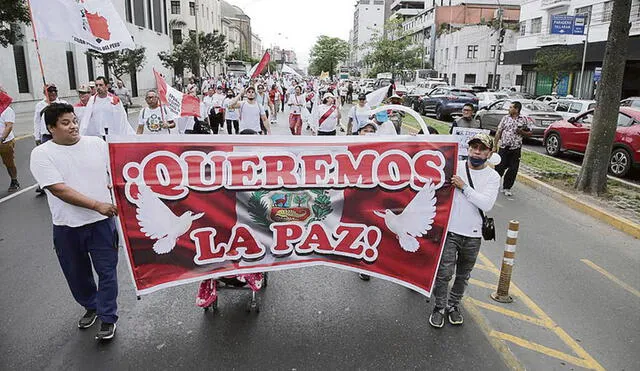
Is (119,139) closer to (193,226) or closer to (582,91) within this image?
(193,226)

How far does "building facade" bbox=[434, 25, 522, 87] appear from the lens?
5028 centimetres

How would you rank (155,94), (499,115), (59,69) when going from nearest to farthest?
(155,94), (499,115), (59,69)

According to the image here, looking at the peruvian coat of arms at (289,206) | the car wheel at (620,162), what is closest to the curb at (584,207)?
the car wheel at (620,162)

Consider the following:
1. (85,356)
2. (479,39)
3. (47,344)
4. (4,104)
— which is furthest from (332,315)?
(479,39)

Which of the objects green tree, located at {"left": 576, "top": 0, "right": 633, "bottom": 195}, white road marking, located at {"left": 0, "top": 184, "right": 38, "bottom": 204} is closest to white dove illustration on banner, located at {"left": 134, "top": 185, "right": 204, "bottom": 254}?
white road marking, located at {"left": 0, "top": 184, "right": 38, "bottom": 204}

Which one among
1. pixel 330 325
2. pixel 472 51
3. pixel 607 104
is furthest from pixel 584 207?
pixel 472 51

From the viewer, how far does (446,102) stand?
23.5 metres

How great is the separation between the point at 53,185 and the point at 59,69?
28.2m

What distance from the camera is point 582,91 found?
110 feet

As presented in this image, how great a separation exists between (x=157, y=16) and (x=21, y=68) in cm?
2764

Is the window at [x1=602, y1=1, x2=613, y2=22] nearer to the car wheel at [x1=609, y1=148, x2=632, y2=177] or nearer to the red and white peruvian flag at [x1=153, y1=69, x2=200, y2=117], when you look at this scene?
the car wheel at [x1=609, y1=148, x2=632, y2=177]

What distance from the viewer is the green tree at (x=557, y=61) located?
3134cm

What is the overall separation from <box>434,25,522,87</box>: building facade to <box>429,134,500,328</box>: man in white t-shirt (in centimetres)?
4801

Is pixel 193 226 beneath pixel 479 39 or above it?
beneath
